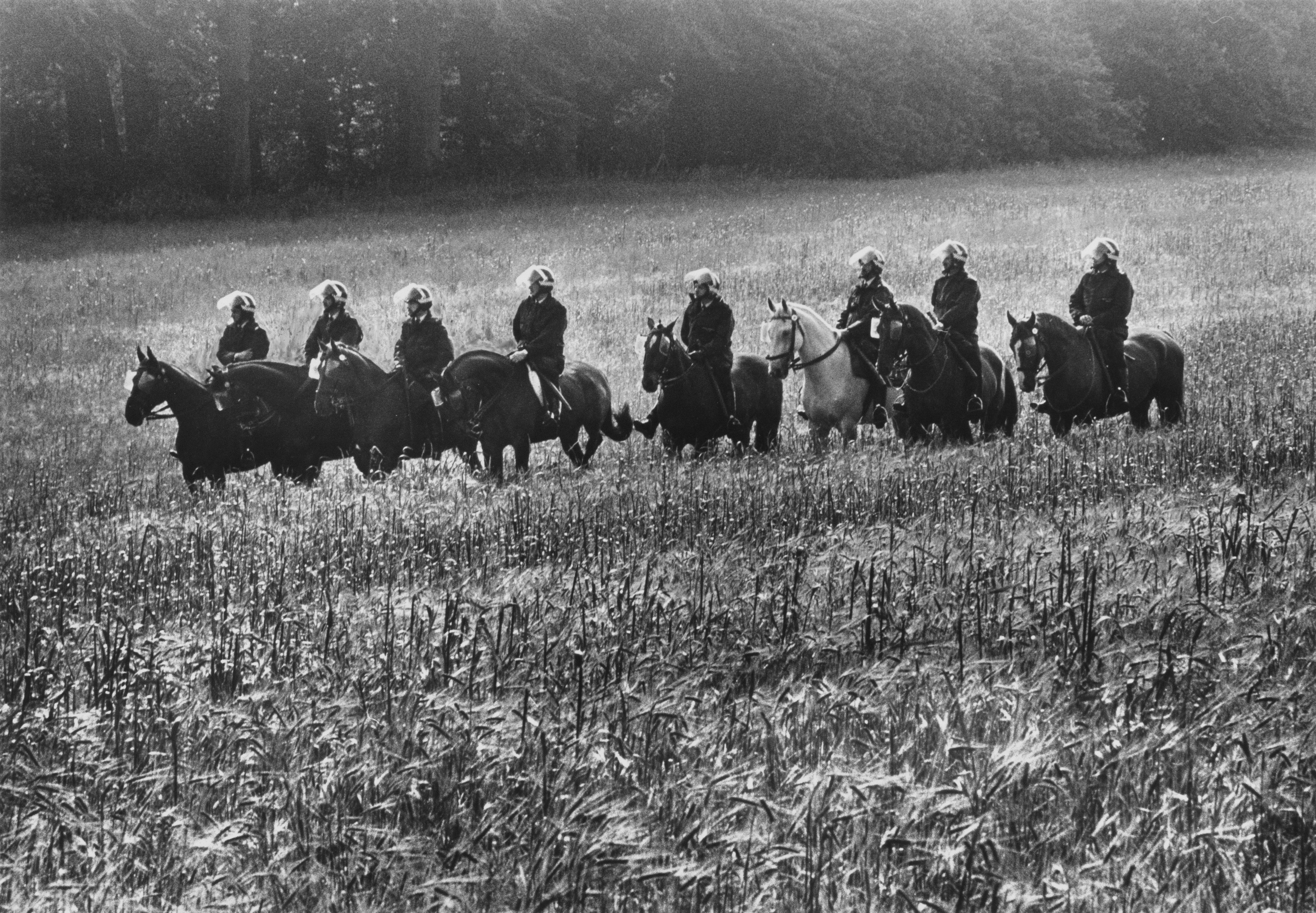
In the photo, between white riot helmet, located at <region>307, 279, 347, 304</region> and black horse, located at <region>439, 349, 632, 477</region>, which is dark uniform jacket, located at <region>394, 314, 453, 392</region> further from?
white riot helmet, located at <region>307, 279, 347, 304</region>

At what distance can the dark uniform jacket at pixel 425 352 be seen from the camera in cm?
1382

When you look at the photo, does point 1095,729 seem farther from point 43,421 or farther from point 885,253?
point 885,253

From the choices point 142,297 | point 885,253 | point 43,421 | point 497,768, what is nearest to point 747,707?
point 497,768

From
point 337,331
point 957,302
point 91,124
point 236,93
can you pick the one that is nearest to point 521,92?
point 236,93

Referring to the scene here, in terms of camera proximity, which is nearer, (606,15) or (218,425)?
(218,425)

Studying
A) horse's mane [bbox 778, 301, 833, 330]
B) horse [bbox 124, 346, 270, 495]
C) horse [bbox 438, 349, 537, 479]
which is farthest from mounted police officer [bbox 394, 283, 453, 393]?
horse's mane [bbox 778, 301, 833, 330]

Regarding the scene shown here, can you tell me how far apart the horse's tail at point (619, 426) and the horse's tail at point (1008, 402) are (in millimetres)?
3724

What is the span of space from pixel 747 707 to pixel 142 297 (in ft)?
73.0

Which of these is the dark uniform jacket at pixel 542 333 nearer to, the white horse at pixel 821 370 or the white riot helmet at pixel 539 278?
the white riot helmet at pixel 539 278

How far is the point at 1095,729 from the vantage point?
525cm

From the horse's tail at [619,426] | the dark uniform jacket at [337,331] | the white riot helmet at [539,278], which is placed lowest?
the horse's tail at [619,426]

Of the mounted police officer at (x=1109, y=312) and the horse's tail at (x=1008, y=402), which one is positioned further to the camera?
the horse's tail at (x=1008, y=402)

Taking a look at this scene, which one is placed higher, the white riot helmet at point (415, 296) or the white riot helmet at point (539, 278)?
the white riot helmet at point (539, 278)

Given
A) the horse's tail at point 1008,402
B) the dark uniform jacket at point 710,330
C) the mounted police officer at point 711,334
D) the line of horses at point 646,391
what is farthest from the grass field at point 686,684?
the horse's tail at point 1008,402
